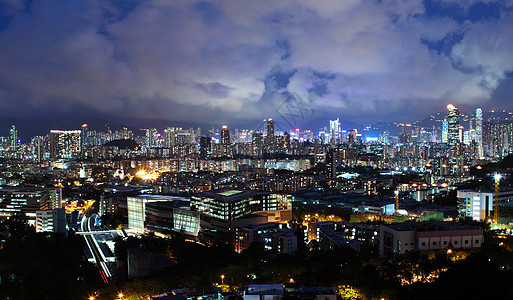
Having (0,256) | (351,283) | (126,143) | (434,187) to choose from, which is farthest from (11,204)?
(126,143)

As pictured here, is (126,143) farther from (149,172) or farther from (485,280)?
(485,280)

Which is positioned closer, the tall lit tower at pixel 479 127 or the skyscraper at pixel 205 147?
the skyscraper at pixel 205 147

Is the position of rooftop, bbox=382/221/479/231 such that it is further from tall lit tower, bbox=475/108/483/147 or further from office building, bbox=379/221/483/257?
tall lit tower, bbox=475/108/483/147

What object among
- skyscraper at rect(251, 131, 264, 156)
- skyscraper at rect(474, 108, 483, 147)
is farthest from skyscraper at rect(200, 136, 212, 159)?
skyscraper at rect(474, 108, 483, 147)

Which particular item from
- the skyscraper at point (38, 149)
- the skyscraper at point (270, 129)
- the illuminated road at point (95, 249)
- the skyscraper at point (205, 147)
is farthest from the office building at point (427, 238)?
the skyscraper at point (38, 149)

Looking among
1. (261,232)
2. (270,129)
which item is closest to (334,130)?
(270,129)

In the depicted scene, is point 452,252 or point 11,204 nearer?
point 452,252

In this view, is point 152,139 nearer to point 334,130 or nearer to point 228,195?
point 334,130

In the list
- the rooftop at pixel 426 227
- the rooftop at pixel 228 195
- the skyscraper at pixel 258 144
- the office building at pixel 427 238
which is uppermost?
the skyscraper at pixel 258 144

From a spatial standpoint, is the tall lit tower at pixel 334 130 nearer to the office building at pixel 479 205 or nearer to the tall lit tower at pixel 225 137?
the tall lit tower at pixel 225 137
